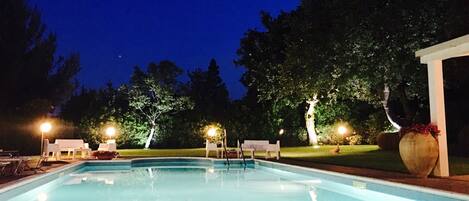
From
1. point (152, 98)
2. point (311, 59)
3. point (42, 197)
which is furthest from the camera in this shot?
point (152, 98)

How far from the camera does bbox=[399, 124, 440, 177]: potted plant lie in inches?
362

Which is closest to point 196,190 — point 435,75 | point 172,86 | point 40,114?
point 435,75

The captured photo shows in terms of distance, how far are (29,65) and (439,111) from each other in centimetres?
1826

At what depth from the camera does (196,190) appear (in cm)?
1029

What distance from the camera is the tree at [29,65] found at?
2044cm

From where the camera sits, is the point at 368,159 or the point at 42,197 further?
the point at 368,159

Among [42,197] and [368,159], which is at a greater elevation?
[368,159]

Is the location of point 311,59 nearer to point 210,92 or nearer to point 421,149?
point 421,149

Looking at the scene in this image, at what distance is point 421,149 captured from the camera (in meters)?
9.19

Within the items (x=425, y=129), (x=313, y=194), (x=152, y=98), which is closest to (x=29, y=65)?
(x=152, y=98)

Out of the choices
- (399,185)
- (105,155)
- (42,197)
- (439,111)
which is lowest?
(42,197)

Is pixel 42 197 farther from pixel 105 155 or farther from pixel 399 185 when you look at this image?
pixel 105 155

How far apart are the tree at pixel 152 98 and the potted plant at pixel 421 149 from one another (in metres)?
18.7

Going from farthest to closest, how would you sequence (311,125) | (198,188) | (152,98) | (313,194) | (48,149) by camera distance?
(152,98), (311,125), (48,149), (198,188), (313,194)
